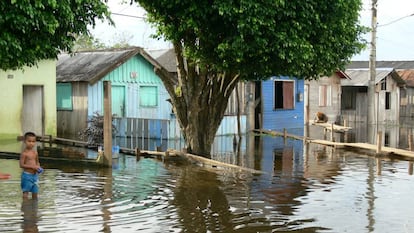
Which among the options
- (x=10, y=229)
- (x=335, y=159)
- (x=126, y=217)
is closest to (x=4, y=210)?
(x=10, y=229)

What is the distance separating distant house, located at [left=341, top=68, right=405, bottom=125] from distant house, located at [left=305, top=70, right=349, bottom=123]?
156cm

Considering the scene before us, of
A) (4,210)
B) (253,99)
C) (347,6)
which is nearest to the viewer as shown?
(4,210)

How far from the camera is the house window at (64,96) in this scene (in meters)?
25.5

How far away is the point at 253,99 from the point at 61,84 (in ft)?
31.2

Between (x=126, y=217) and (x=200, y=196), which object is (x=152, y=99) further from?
(x=126, y=217)

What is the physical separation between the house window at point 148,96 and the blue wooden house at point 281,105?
5.56 meters

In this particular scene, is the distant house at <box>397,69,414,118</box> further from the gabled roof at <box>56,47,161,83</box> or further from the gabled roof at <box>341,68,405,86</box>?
the gabled roof at <box>56,47,161,83</box>

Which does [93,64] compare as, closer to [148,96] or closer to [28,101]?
[148,96]

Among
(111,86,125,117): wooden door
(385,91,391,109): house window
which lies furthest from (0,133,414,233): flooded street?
(385,91,391,109): house window

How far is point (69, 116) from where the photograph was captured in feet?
83.9

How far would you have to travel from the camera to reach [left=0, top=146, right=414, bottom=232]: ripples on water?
8.62 meters

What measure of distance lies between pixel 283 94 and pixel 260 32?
60.6 ft

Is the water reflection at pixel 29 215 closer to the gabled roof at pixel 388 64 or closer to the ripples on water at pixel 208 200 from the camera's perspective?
the ripples on water at pixel 208 200

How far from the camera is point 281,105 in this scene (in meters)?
31.8
